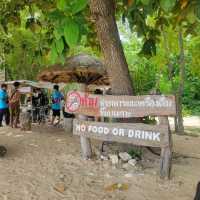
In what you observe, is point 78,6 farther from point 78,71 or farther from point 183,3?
point 78,71

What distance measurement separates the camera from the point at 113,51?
8477 mm

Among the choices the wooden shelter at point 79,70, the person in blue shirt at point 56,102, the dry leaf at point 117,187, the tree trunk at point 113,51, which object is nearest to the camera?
the dry leaf at point 117,187

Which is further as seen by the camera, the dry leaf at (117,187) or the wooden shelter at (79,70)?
the wooden shelter at (79,70)

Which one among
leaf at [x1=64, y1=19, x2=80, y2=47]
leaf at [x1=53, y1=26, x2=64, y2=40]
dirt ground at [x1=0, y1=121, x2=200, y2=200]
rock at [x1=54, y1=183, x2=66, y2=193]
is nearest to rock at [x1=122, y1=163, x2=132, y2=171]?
dirt ground at [x1=0, y1=121, x2=200, y2=200]

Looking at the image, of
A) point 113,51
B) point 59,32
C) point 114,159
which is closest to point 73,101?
point 113,51

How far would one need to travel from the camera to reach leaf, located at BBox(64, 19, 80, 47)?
3.20m

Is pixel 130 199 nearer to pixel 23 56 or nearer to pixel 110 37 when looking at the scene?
pixel 110 37

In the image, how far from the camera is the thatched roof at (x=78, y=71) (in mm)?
12680

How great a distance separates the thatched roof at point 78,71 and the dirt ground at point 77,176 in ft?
12.5

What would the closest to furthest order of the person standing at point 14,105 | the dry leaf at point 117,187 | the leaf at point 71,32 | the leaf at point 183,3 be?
the leaf at point 71,32 → the leaf at point 183,3 → the dry leaf at point 117,187 → the person standing at point 14,105

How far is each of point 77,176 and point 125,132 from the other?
1.17 metres

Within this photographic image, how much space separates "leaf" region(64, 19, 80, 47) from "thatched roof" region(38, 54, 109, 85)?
9324 millimetres

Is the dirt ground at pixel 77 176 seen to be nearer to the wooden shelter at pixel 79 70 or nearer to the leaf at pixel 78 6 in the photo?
the leaf at pixel 78 6

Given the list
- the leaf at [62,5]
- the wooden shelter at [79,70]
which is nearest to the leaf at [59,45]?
the leaf at [62,5]
